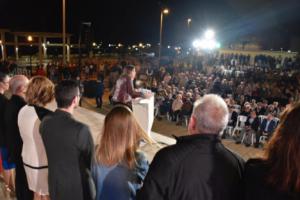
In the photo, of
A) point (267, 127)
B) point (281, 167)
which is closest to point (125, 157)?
point (281, 167)

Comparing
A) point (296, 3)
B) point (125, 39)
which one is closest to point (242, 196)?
point (296, 3)

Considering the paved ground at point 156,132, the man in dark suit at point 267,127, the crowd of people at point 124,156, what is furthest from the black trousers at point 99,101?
the crowd of people at point 124,156

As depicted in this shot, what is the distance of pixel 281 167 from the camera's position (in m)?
1.47

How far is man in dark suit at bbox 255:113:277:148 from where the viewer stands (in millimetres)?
9266

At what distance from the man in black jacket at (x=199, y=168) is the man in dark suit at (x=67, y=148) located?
0.85 meters

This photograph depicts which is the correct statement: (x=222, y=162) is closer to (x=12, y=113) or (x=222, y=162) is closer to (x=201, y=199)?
(x=201, y=199)

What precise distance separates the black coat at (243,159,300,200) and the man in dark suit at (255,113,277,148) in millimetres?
8190

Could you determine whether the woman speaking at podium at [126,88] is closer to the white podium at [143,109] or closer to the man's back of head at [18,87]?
the white podium at [143,109]

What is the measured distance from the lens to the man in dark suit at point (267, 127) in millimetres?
9266

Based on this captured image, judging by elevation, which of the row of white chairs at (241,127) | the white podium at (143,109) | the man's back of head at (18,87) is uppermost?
the man's back of head at (18,87)

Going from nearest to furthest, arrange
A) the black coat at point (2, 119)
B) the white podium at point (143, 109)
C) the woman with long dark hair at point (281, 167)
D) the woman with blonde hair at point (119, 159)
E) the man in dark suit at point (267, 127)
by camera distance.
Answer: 1. the woman with long dark hair at point (281, 167)
2. the woman with blonde hair at point (119, 159)
3. the black coat at point (2, 119)
4. the white podium at point (143, 109)
5. the man in dark suit at point (267, 127)

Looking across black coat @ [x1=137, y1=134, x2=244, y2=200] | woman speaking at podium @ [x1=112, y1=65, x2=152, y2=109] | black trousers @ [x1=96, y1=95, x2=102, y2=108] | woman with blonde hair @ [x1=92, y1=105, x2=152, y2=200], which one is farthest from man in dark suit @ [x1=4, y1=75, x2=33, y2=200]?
black trousers @ [x1=96, y1=95, x2=102, y2=108]

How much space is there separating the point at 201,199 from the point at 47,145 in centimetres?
142

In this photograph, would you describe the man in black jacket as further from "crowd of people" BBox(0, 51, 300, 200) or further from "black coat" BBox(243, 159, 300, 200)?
"black coat" BBox(243, 159, 300, 200)
